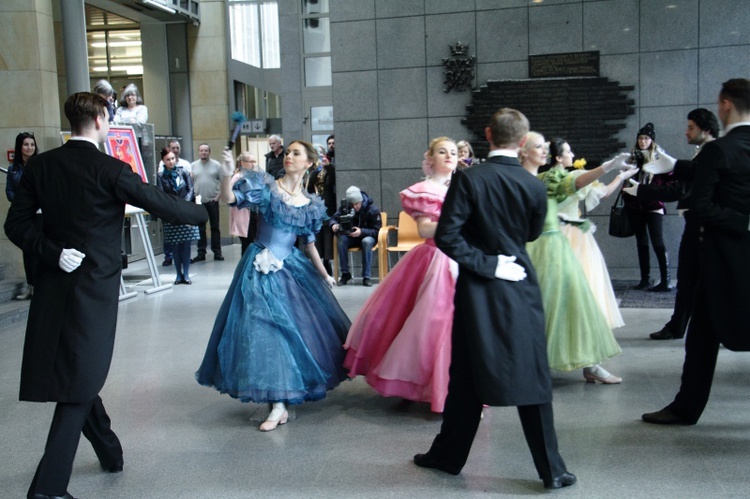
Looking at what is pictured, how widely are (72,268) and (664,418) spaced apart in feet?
10.5

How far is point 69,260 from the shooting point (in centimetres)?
354

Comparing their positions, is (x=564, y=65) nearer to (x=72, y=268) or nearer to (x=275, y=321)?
(x=275, y=321)

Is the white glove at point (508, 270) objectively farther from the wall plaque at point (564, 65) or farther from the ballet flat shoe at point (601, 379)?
the wall plaque at point (564, 65)

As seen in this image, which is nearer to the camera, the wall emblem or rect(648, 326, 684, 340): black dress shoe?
rect(648, 326, 684, 340): black dress shoe

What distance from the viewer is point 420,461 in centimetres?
408

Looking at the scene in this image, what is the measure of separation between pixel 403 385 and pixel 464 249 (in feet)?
4.83

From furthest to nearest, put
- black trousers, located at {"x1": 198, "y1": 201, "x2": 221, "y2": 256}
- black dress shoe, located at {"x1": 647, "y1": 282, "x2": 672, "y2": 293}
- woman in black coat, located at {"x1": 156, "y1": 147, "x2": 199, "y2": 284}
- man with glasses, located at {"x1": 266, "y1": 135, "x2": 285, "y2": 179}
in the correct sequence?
black trousers, located at {"x1": 198, "y1": 201, "x2": 221, "y2": 256}, man with glasses, located at {"x1": 266, "y1": 135, "x2": 285, "y2": 179}, woman in black coat, located at {"x1": 156, "y1": 147, "x2": 199, "y2": 284}, black dress shoe, located at {"x1": 647, "y1": 282, "x2": 672, "y2": 293}

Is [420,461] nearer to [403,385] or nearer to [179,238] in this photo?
[403,385]

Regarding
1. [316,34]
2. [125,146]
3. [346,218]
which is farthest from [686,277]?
[316,34]

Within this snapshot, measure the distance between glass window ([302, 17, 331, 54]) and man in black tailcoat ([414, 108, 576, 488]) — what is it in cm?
1257

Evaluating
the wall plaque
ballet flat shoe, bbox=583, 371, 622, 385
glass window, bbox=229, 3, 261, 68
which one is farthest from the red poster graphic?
glass window, bbox=229, 3, 261, 68

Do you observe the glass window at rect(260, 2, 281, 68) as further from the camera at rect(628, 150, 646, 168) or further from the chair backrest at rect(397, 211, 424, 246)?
the camera at rect(628, 150, 646, 168)

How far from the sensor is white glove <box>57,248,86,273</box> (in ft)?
11.6

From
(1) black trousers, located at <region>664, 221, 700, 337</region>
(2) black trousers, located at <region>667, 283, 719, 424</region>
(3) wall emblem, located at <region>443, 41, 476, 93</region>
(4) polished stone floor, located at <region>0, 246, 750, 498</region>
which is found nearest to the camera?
(4) polished stone floor, located at <region>0, 246, 750, 498</region>
